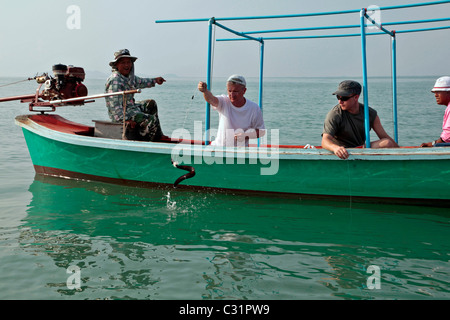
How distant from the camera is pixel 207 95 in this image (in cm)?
616

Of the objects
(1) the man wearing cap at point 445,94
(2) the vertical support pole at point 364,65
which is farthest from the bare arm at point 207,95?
(1) the man wearing cap at point 445,94

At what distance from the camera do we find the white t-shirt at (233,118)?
6469mm

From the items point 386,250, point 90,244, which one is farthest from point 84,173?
point 386,250

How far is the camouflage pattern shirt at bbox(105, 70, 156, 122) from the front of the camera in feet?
23.7

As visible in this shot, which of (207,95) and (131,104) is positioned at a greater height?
(131,104)

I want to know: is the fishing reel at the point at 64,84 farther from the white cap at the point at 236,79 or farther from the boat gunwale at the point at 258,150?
the white cap at the point at 236,79

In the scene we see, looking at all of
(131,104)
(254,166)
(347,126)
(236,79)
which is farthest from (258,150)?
(131,104)

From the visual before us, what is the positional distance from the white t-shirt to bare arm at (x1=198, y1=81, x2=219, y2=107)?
9cm

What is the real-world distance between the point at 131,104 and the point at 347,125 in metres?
3.20

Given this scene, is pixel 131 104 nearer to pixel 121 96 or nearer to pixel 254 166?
pixel 121 96

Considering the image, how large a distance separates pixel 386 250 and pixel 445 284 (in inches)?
34.5

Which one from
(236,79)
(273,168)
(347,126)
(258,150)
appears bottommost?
(273,168)

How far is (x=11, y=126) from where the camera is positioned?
17.7 meters

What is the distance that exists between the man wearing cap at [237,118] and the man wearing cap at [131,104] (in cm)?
136
